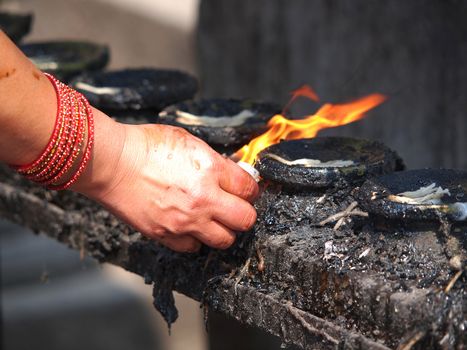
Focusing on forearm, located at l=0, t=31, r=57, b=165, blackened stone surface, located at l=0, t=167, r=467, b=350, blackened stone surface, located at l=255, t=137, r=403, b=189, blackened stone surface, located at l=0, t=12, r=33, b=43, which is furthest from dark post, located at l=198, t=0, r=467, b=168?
forearm, located at l=0, t=31, r=57, b=165

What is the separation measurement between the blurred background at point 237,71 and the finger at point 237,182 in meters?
1.46

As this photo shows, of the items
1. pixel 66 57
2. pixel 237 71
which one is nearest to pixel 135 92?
pixel 66 57

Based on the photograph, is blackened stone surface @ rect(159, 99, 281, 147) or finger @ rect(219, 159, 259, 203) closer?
finger @ rect(219, 159, 259, 203)

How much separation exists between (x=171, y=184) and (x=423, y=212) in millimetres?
686

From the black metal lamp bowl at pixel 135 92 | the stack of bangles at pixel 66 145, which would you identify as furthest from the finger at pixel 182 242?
the black metal lamp bowl at pixel 135 92

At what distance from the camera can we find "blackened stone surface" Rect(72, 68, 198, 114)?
3.68 meters

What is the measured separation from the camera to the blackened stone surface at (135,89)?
368 centimetres

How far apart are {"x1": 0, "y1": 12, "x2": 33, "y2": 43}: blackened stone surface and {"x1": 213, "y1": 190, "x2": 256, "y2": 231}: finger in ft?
8.96

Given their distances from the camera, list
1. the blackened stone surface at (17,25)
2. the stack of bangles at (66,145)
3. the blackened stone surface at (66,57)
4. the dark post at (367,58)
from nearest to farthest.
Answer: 1. the stack of bangles at (66,145)
2. the blackened stone surface at (66,57)
3. the dark post at (367,58)
4. the blackened stone surface at (17,25)

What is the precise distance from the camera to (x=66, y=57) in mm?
4477

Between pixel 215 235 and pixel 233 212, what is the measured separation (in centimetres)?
10

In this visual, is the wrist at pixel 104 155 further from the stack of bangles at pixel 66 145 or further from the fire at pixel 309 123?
the fire at pixel 309 123

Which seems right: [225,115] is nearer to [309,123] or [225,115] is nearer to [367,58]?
[309,123]

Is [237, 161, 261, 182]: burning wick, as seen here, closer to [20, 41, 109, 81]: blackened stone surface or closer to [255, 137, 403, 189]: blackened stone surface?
[255, 137, 403, 189]: blackened stone surface
